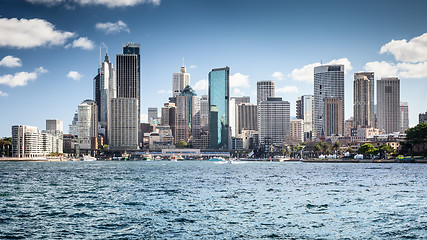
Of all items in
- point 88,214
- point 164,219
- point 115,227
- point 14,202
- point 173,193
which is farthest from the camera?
point 173,193

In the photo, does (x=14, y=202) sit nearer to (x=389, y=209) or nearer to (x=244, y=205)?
(x=244, y=205)

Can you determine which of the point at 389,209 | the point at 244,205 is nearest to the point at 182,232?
the point at 244,205

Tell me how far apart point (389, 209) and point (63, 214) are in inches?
1412

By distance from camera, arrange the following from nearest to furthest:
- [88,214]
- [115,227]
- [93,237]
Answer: [93,237], [115,227], [88,214]

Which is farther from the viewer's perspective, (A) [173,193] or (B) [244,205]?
(A) [173,193]

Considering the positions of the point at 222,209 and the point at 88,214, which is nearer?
the point at 88,214

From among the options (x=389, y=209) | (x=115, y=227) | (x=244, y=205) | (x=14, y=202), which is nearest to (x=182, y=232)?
(x=115, y=227)

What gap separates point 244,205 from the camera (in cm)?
5875

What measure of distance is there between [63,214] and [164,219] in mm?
11492

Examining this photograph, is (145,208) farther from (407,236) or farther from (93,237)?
(407,236)

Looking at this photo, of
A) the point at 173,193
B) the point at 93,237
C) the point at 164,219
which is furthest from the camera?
→ the point at 173,193

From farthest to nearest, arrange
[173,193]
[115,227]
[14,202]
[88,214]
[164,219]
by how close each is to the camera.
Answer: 1. [173,193]
2. [14,202]
3. [88,214]
4. [164,219]
5. [115,227]

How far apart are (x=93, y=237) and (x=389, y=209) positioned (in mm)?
33466

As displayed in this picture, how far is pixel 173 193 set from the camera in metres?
74.1
